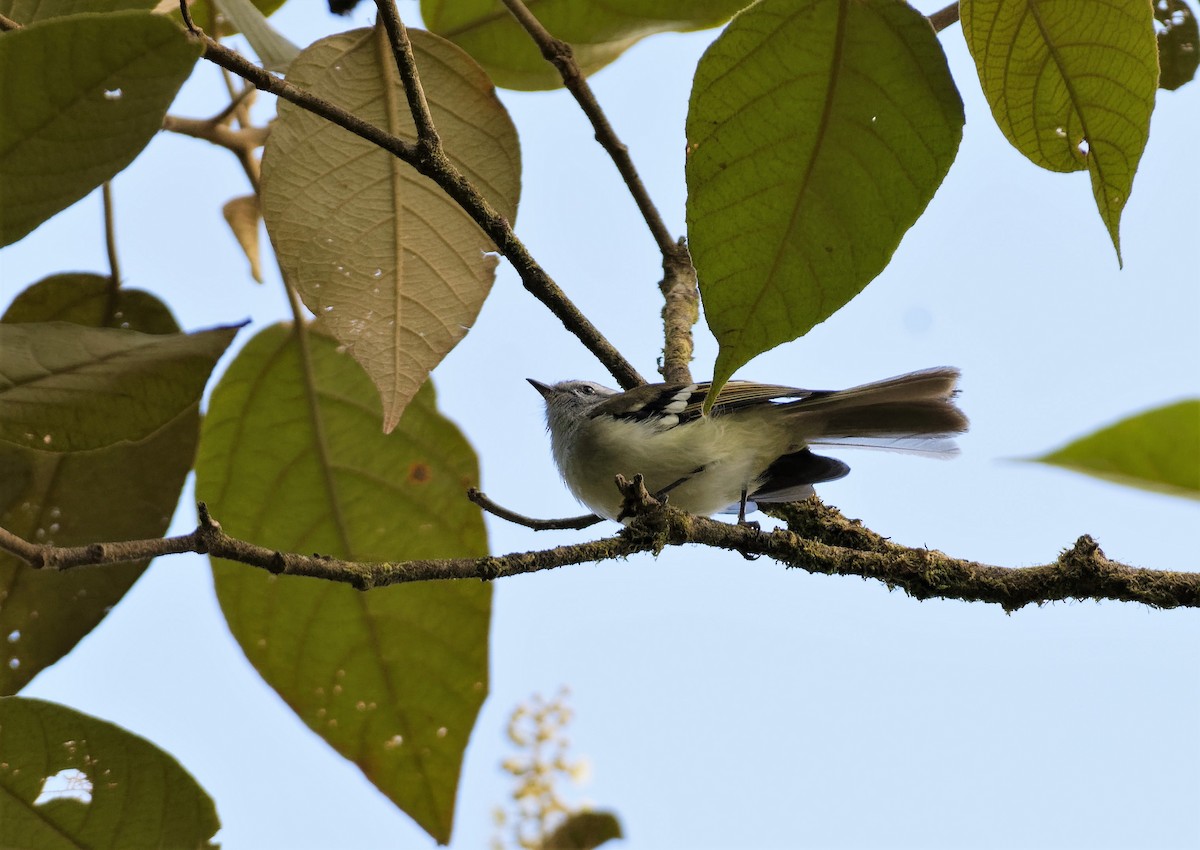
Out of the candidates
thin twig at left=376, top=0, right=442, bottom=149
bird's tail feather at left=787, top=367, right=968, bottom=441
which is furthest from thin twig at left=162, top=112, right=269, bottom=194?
bird's tail feather at left=787, top=367, right=968, bottom=441

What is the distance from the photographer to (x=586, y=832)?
6.20 feet

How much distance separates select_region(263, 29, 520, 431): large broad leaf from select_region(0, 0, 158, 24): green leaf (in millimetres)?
252

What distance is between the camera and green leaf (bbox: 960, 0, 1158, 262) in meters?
1.33

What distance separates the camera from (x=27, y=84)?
128 centimetres

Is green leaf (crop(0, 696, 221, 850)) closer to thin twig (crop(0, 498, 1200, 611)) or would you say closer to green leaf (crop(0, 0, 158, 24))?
thin twig (crop(0, 498, 1200, 611))

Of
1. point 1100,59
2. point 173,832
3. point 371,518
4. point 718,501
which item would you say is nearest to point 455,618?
point 371,518

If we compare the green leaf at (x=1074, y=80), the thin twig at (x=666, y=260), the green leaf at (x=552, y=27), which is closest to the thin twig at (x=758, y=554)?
the green leaf at (x=1074, y=80)

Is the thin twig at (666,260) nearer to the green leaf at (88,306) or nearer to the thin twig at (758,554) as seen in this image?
the thin twig at (758,554)

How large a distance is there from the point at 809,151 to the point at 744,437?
4.99 ft

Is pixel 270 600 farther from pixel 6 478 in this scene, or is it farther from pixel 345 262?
pixel 345 262

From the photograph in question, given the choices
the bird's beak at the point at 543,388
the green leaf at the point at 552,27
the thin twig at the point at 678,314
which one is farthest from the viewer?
Result: the bird's beak at the point at 543,388

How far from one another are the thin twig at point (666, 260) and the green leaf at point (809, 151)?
29.6 inches

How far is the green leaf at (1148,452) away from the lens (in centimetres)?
82

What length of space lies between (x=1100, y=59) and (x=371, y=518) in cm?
147
